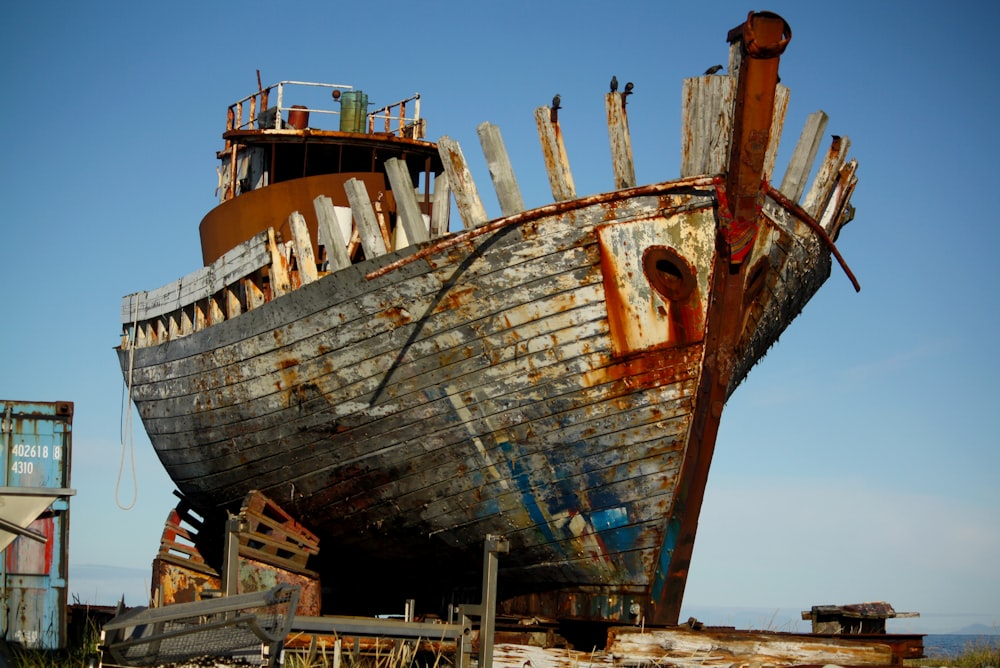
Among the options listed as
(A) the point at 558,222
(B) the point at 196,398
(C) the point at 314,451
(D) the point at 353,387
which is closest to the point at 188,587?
(B) the point at 196,398

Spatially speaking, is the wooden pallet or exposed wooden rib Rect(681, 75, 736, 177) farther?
the wooden pallet

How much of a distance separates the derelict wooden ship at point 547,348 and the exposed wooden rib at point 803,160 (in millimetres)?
19

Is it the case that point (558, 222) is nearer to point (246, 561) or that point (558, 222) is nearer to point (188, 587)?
point (246, 561)

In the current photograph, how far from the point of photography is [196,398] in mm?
11734

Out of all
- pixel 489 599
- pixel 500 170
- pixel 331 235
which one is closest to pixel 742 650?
pixel 489 599

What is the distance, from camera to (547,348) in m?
9.13

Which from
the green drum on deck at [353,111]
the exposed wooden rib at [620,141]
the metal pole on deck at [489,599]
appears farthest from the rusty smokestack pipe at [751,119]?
the green drum on deck at [353,111]

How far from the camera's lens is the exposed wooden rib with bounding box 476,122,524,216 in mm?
8945

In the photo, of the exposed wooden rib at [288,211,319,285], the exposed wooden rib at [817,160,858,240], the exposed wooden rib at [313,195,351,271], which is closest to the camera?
the exposed wooden rib at [313,195,351,271]

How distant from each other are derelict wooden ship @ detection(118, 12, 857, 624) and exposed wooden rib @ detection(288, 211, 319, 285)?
0.02 meters

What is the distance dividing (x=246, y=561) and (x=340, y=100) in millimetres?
6042

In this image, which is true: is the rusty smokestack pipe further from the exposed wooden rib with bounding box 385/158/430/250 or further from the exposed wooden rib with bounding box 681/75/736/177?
the exposed wooden rib with bounding box 385/158/430/250

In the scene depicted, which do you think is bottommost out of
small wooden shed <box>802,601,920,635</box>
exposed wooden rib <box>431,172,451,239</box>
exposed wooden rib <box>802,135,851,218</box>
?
small wooden shed <box>802,601,920,635</box>

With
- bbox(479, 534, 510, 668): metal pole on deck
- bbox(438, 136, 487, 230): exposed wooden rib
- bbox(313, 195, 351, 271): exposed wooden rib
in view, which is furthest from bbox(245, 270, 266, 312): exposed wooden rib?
bbox(479, 534, 510, 668): metal pole on deck
